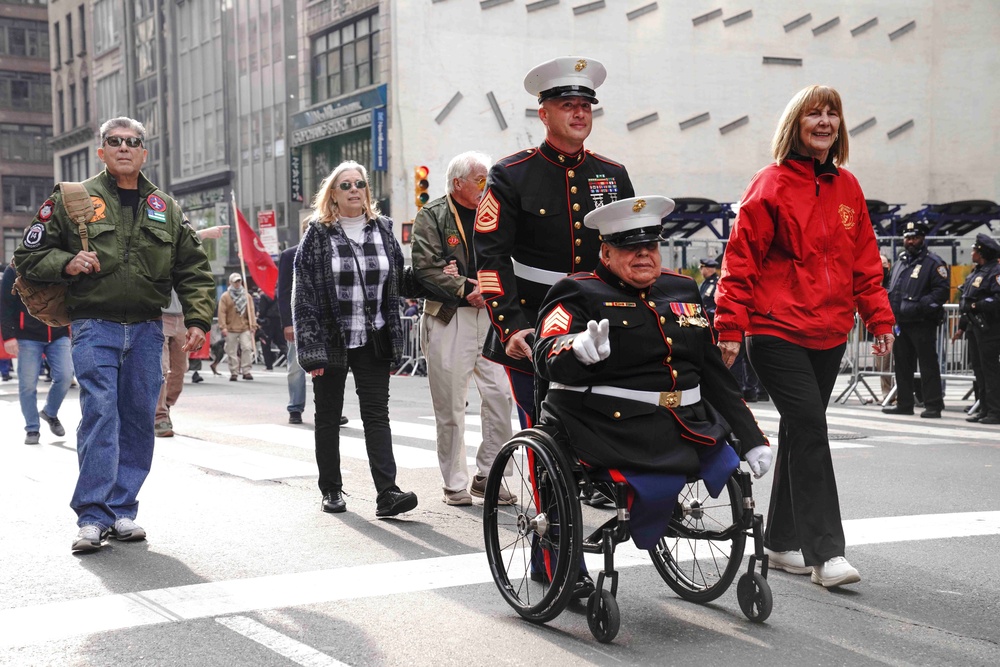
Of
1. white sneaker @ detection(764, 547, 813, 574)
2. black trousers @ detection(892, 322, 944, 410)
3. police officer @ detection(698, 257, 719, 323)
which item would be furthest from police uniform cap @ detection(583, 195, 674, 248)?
police officer @ detection(698, 257, 719, 323)

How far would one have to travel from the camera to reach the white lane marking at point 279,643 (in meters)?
3.93

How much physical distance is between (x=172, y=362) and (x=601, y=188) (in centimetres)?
724

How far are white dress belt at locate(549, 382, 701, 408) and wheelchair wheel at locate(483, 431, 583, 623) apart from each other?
8.7 inches

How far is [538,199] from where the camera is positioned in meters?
4.94

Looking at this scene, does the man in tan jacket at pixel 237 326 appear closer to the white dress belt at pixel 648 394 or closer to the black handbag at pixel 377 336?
the black handbag at pixel 377 336

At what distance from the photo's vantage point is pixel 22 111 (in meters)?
79.5

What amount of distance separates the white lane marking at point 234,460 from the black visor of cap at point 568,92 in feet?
13.5

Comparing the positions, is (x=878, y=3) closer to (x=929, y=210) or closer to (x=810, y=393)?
(x=929, y=210)

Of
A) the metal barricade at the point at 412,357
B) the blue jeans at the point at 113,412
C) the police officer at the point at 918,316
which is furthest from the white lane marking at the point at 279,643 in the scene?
the metal barricade at the point at 412,357

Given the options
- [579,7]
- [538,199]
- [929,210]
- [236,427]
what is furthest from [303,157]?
[538,199]

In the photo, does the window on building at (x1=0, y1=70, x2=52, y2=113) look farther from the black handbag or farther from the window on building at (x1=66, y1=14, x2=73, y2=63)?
the black handbag

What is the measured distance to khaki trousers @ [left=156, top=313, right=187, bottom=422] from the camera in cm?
1098

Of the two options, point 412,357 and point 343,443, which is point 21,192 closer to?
point 412,357

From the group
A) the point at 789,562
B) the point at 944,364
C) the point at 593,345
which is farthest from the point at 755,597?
the point at 944,364
